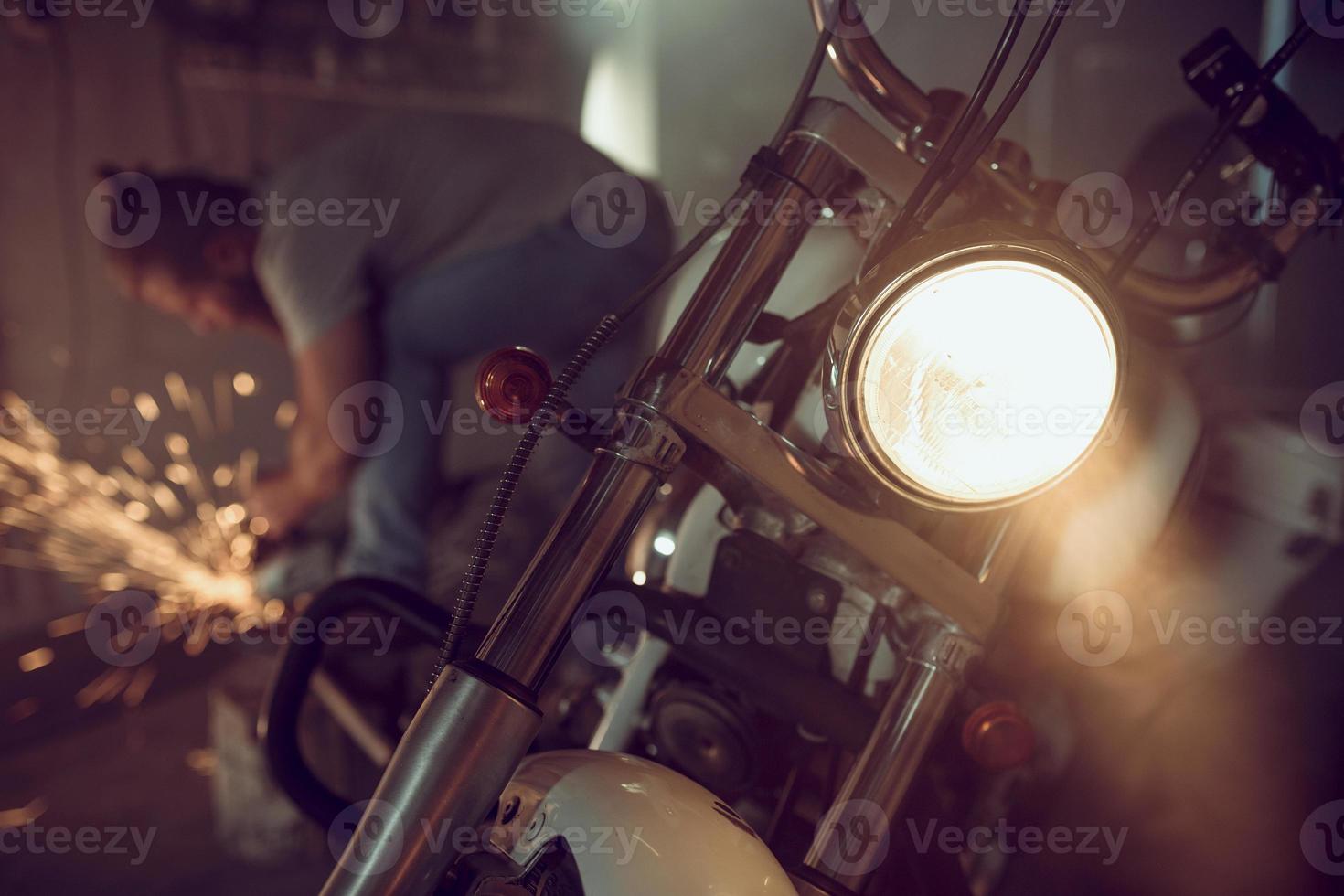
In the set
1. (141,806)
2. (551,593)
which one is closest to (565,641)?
(551,593)

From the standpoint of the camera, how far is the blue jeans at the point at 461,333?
6.86 feet

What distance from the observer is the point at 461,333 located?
7.24 ft

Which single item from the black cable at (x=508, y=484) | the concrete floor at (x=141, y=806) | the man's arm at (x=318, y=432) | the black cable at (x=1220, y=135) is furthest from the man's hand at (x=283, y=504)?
the black cable at (x=1220, y=135)

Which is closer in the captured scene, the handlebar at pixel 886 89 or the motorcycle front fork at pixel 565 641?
the motorcycle front fork at pixel 565 641

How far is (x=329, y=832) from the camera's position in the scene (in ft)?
2.83

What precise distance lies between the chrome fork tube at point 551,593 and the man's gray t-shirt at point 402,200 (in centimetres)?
139

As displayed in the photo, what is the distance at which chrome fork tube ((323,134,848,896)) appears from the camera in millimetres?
641

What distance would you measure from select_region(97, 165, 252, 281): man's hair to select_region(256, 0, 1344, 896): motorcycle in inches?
70.4

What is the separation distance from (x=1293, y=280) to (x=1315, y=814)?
162 cm

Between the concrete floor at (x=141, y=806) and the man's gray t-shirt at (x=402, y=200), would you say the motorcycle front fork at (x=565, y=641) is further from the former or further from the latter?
the concrete floor at (x=141, y=806)

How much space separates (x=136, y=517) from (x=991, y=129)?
12.7 feet

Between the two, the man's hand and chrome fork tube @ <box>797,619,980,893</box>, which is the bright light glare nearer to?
chrome fork tube @ <box>797,619,980,893</box>

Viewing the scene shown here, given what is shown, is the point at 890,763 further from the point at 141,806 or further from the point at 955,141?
the point at 141,806

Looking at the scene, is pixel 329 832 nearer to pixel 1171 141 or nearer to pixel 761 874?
pixel 761 874
